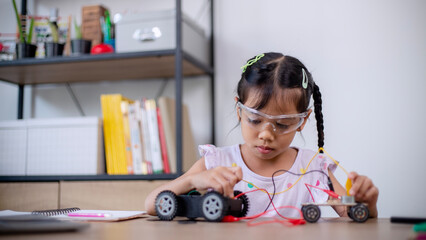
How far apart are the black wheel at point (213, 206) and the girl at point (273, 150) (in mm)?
90

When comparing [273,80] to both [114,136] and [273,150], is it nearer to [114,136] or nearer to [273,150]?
[273,150]

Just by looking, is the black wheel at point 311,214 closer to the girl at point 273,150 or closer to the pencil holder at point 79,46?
the girl at point 273,150

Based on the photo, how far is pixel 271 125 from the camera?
115 centimetres

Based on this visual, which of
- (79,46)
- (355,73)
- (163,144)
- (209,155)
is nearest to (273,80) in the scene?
(209,155)

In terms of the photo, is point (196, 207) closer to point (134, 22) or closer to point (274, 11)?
point (134, 22)

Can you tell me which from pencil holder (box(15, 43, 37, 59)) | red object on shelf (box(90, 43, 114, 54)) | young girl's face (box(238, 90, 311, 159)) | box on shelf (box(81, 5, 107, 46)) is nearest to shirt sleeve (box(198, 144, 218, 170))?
young girl's face (box(238, 90, 311, 159))

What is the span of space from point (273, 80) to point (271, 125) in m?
0.16

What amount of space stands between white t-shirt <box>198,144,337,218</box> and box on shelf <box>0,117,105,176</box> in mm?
700

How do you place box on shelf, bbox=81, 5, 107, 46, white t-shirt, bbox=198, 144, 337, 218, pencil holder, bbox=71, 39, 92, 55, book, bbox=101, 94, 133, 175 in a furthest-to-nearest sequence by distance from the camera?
box on shelf, bbox=81, 5, 107, 46 < pencil holder, bbox=71, 39, 92, 55 < book, bbox=101, 94, 133, 175 < white t-shirt, bbox=198, 144, 337, 218

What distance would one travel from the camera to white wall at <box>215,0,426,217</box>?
1.90 metres

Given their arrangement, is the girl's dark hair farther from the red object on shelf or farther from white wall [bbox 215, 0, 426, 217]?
the red object on shelf

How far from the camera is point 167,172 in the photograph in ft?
6.11

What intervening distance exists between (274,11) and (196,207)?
147 cm

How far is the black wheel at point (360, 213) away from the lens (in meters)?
0.85
